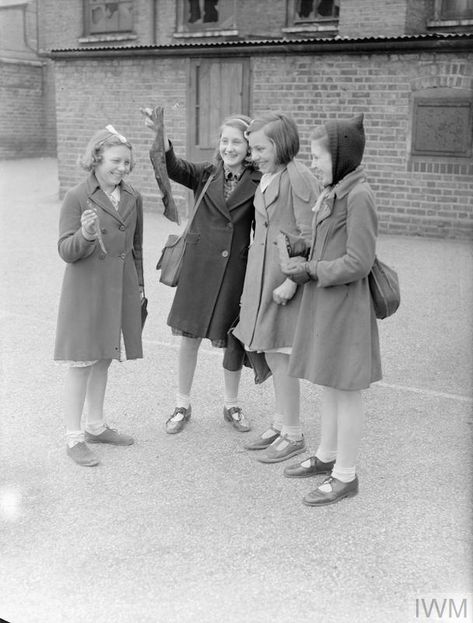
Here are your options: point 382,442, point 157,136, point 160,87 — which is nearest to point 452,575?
point 382,442

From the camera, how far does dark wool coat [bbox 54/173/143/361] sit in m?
3.75

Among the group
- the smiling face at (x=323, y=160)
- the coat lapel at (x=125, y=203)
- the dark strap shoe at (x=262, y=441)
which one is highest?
the smiling face at (x=323, y=160)

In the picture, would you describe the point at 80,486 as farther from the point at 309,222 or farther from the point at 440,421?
the point at 440,421

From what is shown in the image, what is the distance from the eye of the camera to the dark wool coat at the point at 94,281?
375cm

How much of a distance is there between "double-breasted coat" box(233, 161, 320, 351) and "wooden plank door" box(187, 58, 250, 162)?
8962 mm

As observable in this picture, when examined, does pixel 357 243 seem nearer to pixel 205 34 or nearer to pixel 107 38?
pixel 205 34

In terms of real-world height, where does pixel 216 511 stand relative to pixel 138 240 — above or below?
below

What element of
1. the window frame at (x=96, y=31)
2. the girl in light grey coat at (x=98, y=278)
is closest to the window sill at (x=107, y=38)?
the window frame at (x=96, y=31)

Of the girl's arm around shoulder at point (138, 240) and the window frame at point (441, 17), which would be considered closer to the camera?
the girl's arm around shoulder at point (138, 240)

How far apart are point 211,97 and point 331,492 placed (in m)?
10.2

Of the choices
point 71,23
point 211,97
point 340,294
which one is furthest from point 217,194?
point 71,23

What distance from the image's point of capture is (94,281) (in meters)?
3.82

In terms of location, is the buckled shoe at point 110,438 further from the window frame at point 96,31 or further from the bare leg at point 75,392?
the window frame at point 96,31

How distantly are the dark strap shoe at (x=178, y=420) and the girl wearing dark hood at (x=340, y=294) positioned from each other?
1026mm
